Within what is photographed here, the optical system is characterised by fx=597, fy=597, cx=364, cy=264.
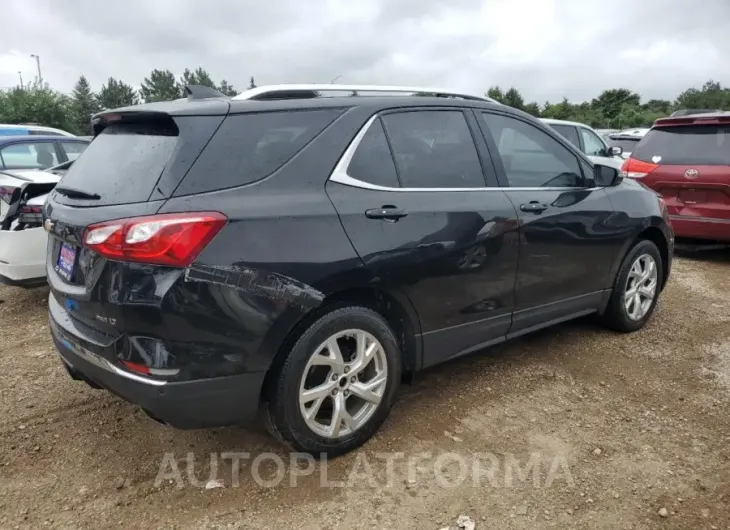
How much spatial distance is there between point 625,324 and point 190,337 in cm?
342

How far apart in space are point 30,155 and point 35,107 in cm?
4332

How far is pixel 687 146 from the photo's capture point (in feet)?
22.5

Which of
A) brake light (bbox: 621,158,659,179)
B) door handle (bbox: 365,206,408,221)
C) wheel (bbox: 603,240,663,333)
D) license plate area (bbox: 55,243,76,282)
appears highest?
door handle (bbox: 365,206,408,221)

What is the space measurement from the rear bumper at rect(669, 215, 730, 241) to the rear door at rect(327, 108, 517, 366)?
427 cm

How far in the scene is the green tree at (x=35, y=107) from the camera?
43969 millimetres

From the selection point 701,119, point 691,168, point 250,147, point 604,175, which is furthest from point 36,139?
point 701,119

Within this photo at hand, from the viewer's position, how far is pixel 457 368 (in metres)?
3.92

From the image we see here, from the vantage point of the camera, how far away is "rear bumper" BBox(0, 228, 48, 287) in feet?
15.1

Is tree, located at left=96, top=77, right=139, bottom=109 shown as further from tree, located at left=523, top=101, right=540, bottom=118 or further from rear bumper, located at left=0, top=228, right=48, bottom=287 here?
rear bumper, located at left=0, top=228, right=48, bottom=287

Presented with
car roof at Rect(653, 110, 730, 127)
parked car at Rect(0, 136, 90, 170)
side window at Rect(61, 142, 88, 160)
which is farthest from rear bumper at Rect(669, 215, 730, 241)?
side window at Rect(61, 142, 88, 160)

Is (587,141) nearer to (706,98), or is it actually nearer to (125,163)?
(125,163)

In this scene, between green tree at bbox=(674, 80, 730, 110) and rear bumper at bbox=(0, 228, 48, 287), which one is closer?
rear bumper at bbox=(0, 228, 48, 287)

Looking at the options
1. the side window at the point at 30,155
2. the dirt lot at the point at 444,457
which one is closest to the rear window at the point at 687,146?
the dirt lot at the point at 444,457

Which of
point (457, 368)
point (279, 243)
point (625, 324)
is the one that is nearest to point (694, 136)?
point (625, 324)
